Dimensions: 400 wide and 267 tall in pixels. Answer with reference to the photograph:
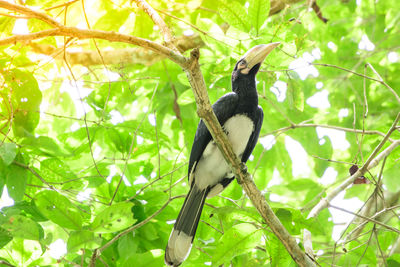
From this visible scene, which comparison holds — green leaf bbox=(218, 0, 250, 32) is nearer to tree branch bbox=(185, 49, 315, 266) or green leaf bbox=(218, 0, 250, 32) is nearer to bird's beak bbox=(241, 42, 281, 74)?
bird's beak bbox=(241, 42, 281, 74)

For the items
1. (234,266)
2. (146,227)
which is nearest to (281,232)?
(234,266)

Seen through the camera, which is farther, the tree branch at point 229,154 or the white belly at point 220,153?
the white belly at point 220,153

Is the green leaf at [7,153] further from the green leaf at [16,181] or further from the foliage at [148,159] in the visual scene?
the green leaf at [16,181]

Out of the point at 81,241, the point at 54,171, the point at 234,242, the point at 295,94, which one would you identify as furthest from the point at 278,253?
the point at 54,171

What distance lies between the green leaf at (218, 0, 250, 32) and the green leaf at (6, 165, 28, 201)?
1708mm

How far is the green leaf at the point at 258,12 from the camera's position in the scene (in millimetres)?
2812

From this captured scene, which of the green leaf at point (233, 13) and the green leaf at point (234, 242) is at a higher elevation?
the green leaf at point (233, 13)

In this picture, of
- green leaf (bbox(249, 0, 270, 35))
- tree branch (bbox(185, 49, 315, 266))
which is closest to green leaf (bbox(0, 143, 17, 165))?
tree branch (bbox(185, 49, 315, 266))

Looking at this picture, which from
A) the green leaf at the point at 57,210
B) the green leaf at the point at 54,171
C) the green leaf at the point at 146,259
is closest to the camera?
the green leaf at the point at 57,210

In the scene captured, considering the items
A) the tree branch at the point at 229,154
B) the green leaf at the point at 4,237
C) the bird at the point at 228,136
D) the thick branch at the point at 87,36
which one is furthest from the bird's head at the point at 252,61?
the green leaf at the point at 4,237

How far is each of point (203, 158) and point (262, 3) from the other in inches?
53.7

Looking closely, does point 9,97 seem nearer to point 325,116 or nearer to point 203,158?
point 203,158

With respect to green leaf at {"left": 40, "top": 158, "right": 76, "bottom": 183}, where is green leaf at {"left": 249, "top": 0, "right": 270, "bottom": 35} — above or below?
above

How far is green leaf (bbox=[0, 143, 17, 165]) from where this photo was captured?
237cm
